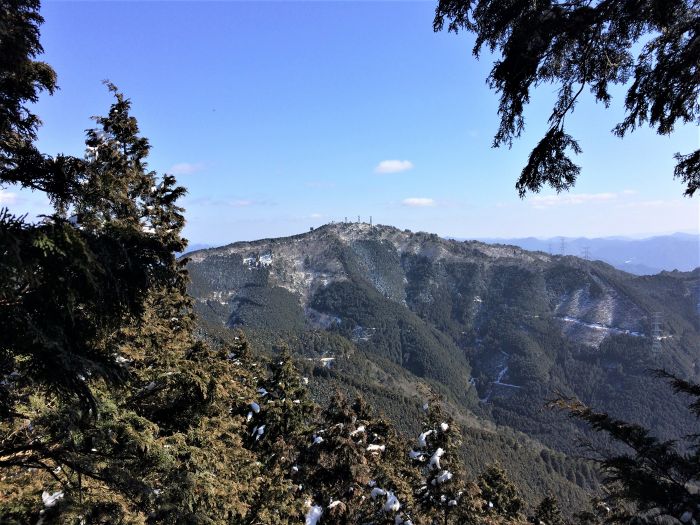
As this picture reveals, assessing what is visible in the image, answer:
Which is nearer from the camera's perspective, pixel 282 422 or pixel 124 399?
pixel 124 399

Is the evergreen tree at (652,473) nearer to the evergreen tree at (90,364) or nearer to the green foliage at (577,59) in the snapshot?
the green foliage at (577,59)

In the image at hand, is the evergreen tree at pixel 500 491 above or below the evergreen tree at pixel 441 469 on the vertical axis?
below

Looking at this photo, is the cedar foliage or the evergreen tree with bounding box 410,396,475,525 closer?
the cedar foliage

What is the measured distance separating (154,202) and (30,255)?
36.1 ft

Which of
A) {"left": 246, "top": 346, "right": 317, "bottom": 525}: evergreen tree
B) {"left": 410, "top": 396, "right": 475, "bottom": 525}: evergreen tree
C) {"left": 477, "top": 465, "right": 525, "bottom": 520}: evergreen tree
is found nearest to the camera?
{"left": 410, "top": 396, "right": 475, "bottom": 525}: evergreen tree

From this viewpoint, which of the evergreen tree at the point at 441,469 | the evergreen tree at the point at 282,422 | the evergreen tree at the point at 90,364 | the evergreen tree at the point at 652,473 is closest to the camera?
the evergreen tree at the point at 90,364

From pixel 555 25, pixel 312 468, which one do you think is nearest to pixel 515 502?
pixel 312 468

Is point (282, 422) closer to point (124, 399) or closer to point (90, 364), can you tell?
point (124, 399)

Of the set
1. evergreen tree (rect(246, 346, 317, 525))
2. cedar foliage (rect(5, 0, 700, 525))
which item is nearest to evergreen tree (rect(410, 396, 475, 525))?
cedar foliage (rect(5, 0, 700, 525))

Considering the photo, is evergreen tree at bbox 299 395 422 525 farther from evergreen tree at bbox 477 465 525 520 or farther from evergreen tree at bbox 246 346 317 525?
evergreen tree at bbox 477 465 525 520

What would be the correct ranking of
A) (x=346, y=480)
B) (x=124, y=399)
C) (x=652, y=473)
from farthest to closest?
1. (x=346, y=480)
2. (x=124, y=399)
3. (x=652, y=473)

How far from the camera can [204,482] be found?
828 centimetres

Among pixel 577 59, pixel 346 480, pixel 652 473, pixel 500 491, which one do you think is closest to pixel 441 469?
pixel 346 480

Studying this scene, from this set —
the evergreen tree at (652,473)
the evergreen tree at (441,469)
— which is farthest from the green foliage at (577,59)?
the evergreen tree at (441,469)
